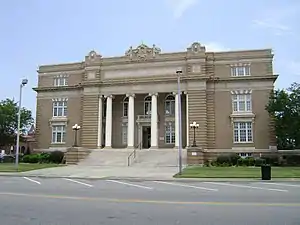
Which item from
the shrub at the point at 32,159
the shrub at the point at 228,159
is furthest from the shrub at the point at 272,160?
the shrub at the point at 32,159

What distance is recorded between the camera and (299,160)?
43594mm

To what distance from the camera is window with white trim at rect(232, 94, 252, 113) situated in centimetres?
4747

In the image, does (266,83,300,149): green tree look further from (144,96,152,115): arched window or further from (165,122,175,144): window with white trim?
(144,96,152,115): arched window

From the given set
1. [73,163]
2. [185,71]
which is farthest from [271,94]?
[73,163]

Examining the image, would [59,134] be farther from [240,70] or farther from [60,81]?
[240,70]

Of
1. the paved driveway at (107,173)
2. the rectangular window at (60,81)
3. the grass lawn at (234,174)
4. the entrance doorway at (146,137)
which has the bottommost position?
the paved driveway at (107,173)

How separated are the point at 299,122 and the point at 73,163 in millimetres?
26723

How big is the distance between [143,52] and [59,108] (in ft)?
51.4

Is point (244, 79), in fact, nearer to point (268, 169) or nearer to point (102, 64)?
point (102, 64)

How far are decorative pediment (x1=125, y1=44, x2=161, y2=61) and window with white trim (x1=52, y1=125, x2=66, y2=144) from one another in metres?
14.9

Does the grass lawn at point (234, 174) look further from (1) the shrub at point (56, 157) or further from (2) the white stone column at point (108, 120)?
(1) the shrub at point (56, 157)

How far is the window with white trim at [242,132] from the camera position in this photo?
46906mm

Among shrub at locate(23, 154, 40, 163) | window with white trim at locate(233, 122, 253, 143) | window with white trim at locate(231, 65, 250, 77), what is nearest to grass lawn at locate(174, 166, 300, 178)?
window with white trim at locate(233, 122, 253, 143)

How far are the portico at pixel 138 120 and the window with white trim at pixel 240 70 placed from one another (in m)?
7.57
